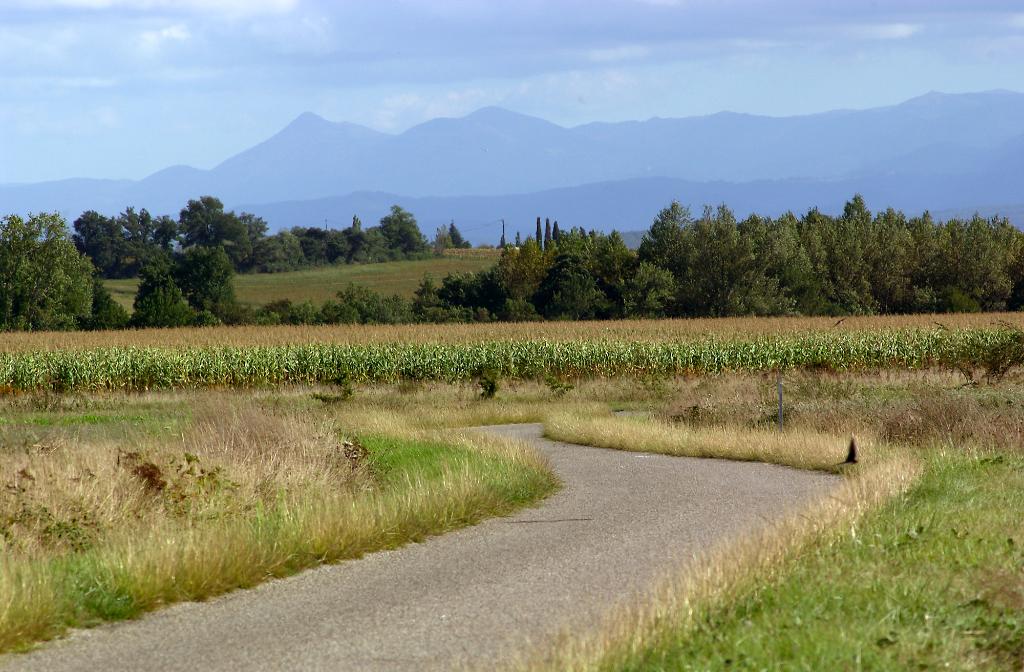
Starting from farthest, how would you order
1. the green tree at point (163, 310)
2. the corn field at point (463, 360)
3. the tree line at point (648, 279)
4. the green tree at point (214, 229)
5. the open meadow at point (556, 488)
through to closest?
the green tree at point (214, 229)
the tree line at point (648, 279)
the green tree at point (163, 310)
the corn field at point (463, 360)
the open meadow at point (556, 488)

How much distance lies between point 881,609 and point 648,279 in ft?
247

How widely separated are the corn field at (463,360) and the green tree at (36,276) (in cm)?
3897

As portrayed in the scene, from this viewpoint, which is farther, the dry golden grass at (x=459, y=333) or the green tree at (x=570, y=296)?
the green tree at (x=570, y=296)

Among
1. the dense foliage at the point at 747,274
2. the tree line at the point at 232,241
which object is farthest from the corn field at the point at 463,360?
the tree line at the point at 232,241

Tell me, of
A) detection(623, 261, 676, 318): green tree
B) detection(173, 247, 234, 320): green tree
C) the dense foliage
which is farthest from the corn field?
detection(173, 247, 234, 320): green tree

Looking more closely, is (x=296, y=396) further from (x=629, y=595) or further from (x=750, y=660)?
(x=750, y=660)

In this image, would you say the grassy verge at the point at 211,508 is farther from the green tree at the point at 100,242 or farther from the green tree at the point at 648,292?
the green tree at the point at 100,242

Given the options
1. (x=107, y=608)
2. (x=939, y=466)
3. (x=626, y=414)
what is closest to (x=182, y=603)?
(x=107, y=608)

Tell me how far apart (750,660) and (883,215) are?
98.1 m

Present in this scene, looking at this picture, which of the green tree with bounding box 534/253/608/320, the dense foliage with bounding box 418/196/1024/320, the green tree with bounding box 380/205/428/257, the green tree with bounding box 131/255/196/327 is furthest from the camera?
the green tree with bounding box 380/205/428/257

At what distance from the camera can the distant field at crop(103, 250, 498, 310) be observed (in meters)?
118

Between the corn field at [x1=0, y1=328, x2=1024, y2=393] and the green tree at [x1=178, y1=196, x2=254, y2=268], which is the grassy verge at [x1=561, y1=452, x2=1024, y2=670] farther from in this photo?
the green tree at [x1=178, y1=196, x2=254, y2=268]

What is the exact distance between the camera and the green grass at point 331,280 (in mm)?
117750

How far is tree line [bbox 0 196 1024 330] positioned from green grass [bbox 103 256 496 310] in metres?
22.2
